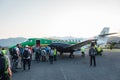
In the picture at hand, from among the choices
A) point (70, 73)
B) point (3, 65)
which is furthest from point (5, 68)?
point (70, 73)

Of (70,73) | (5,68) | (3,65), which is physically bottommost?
(70,73)

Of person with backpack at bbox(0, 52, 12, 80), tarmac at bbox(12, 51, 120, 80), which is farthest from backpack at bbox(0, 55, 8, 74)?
tarmac at bbox(12, 51, 120, 80)

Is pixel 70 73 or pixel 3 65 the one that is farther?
pixel 70 73

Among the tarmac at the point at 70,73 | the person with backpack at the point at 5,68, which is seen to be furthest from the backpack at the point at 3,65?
the tarmac at the point at 70,73

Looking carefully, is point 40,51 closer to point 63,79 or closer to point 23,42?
point 23,42

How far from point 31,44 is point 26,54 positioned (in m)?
12.6

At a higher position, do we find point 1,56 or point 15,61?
point 1,56

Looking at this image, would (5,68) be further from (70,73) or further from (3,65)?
(70,73)

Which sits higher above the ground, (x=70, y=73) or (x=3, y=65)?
(x=3, y=65)

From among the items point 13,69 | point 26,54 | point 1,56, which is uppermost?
point 1,56

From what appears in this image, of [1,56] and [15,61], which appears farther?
[15,61]

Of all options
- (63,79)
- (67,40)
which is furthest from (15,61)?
(67,40)

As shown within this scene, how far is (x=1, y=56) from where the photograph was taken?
7.02 meters

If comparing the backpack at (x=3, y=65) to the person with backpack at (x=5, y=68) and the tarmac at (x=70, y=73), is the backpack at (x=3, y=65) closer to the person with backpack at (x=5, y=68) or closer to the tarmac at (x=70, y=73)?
the person with backpack at (x=5, y=68)
